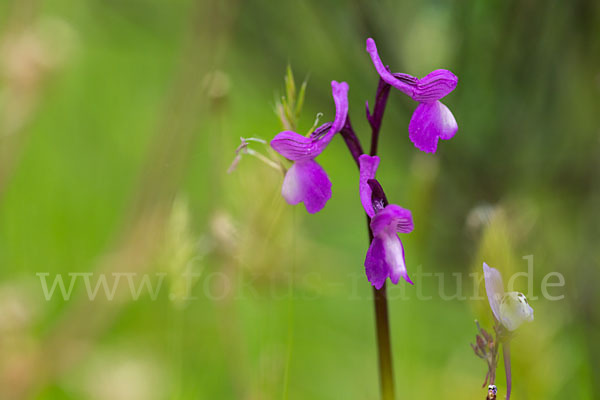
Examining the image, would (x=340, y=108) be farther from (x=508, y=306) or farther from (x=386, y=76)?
(x=508, y=306)

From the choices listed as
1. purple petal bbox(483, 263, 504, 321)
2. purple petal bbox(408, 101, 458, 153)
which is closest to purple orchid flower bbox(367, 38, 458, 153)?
purple petal bbox(408, 101, 458, 153)

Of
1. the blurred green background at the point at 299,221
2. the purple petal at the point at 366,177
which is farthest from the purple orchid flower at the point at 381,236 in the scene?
the blurred green background at the point at 299,221

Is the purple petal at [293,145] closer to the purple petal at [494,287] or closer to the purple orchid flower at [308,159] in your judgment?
the purple orchid flower at [308,159]

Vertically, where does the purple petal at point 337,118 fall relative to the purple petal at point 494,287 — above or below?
above

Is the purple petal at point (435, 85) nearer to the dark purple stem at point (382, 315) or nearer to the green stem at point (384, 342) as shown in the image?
the dark purple stem at point (382, 315)

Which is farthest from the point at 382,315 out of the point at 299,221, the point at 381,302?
the point at 299,221

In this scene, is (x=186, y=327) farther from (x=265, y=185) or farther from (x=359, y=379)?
(x=265, y=185)

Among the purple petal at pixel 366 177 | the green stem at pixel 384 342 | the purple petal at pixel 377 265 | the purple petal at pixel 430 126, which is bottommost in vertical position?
the green stem at pixel 384 342

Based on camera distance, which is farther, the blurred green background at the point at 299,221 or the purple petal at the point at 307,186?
the blurred green background at the point at 299,221
